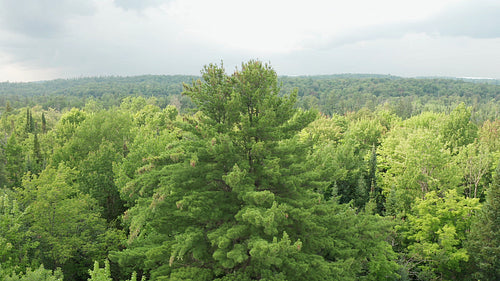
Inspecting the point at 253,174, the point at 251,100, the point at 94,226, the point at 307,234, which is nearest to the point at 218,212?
the point at 253,174

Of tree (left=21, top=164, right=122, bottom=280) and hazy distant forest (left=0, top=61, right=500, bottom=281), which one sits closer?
hazy distant forest (left=0, top=61, right=500, bottom=281)

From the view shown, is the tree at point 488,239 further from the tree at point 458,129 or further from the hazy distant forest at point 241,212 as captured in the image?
the tree at point 458,129

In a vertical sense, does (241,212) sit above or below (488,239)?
above

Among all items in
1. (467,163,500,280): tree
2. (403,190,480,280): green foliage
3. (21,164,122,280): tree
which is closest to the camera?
(21,164,122,280): tree

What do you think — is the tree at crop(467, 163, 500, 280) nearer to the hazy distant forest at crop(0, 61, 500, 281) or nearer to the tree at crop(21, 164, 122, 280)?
the hazy distant forest at crop(0, 61, 500, 281)

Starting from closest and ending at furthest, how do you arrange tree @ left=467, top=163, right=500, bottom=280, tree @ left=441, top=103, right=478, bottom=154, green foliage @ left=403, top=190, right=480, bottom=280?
1. tree @ left=467, top=163, right=500, bottom=280
2. green foliage @ left=403, top=190, right=480, bottom=280
3. tree @ left=441, top=103, right=478, bottom=154

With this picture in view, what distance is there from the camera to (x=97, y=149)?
30547mm

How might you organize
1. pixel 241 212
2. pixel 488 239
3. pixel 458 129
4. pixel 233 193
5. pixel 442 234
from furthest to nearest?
1. pixel 458 129
2. pixel 442 234
3. pixel 488 239
4. pixel 233 193
5. pixel 241 212

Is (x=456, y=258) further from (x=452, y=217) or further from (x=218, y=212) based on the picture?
(x=218, y=212)

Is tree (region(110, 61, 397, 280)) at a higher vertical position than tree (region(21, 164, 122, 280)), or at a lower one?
higher

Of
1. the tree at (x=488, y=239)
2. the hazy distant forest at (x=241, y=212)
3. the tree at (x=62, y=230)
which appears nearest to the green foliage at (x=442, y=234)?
the hazy distant forest at (x=241, y=212)

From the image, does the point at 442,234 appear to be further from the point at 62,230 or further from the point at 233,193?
the point at 62,230

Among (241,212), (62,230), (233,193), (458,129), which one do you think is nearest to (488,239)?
(233,193)

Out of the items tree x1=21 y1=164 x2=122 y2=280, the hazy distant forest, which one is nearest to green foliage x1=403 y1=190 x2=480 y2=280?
the hazy distant forest
